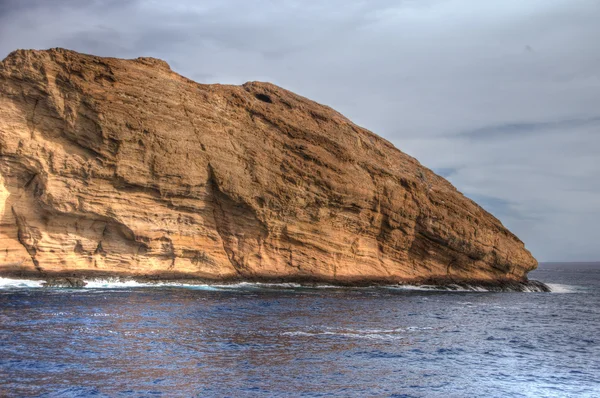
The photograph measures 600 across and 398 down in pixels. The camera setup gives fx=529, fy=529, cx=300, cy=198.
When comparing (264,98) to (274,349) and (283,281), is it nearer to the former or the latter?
(283,281)

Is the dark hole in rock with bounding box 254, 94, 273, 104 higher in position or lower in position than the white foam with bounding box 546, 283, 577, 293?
higher

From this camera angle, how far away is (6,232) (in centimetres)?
3102

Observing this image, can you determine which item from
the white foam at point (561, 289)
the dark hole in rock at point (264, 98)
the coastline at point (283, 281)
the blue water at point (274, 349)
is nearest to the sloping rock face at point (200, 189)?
the coastline at point (283, 281)

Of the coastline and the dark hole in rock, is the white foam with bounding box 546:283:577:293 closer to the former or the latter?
the coastline

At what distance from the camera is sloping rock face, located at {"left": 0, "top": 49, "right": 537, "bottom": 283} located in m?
32.4

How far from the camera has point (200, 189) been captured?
37.2 metres

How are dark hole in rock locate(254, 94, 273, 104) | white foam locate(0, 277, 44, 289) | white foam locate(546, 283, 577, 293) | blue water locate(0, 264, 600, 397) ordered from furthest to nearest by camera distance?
white foam locate(546, 283, 577, 293) < dark hole in rock locate(254, 94, 273, 104) < white foam locate(0, 277, 44, 289) < blue water locate(0, 264, 600, 397)

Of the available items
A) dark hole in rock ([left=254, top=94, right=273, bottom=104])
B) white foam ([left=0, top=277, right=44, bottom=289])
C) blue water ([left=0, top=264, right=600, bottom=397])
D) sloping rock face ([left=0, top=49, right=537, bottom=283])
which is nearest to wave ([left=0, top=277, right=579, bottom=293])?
white foam ([left=0, top=277, right=44, bottom=289])

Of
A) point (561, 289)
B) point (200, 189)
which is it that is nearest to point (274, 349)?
point (200, 189)

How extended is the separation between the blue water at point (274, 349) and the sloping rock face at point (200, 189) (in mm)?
6570

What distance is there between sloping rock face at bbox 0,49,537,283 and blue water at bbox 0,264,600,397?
6.57 metres

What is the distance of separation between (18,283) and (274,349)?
67.3 ft

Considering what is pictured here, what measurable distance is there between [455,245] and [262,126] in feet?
66.4

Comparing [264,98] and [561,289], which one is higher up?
[264,98]
